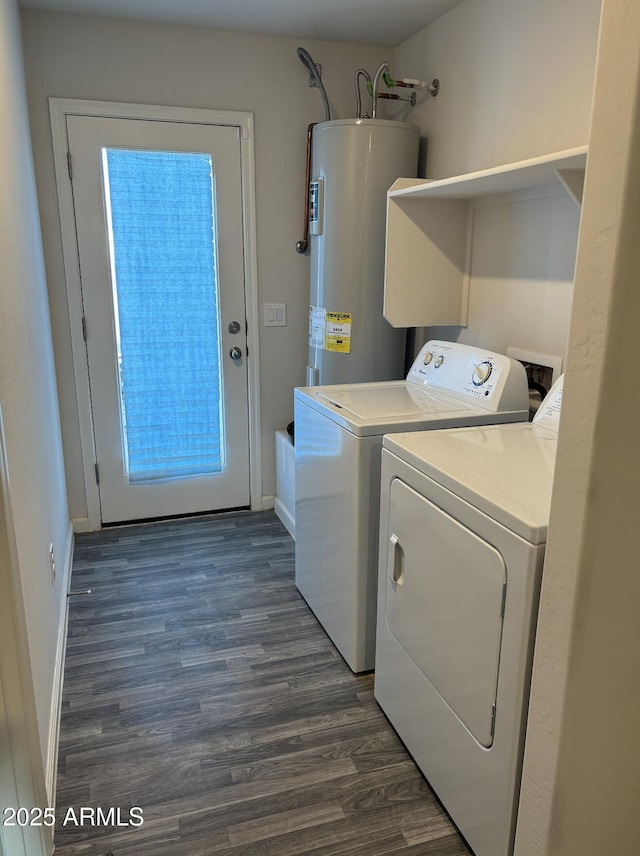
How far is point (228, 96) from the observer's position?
3.04 metres

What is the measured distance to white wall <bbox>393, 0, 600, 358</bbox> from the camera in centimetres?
205

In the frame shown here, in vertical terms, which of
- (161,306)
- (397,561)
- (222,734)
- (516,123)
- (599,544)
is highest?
(516,123)

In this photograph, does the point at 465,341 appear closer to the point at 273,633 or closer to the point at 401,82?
the point at 401,82

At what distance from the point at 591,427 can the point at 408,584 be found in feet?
2.85

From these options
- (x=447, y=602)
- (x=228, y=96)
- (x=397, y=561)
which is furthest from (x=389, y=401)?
(x=228, y=96)

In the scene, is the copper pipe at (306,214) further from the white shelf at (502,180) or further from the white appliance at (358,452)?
the white appliance at (358,452)

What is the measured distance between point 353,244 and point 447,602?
1.84 m

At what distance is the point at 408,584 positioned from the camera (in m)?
1.72

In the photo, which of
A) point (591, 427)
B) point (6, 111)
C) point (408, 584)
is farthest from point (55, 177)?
point (591, 427)

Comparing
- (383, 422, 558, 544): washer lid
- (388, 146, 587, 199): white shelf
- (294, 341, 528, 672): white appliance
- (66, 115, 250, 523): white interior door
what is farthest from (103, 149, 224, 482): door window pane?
(383, 422, 558, 544): washer lid

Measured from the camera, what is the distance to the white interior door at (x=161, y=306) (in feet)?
9.70

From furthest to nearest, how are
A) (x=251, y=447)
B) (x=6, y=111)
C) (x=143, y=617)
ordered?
1. (x=251, y=447)
2. (x=143, y=617)
3. (x=6, y=111)

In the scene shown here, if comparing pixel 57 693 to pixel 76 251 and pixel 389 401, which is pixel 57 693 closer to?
pixel 389 401

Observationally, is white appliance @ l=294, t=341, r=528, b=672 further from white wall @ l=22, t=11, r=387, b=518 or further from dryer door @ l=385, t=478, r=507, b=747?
white wall @ l=22, t=11, r=387, b=518
